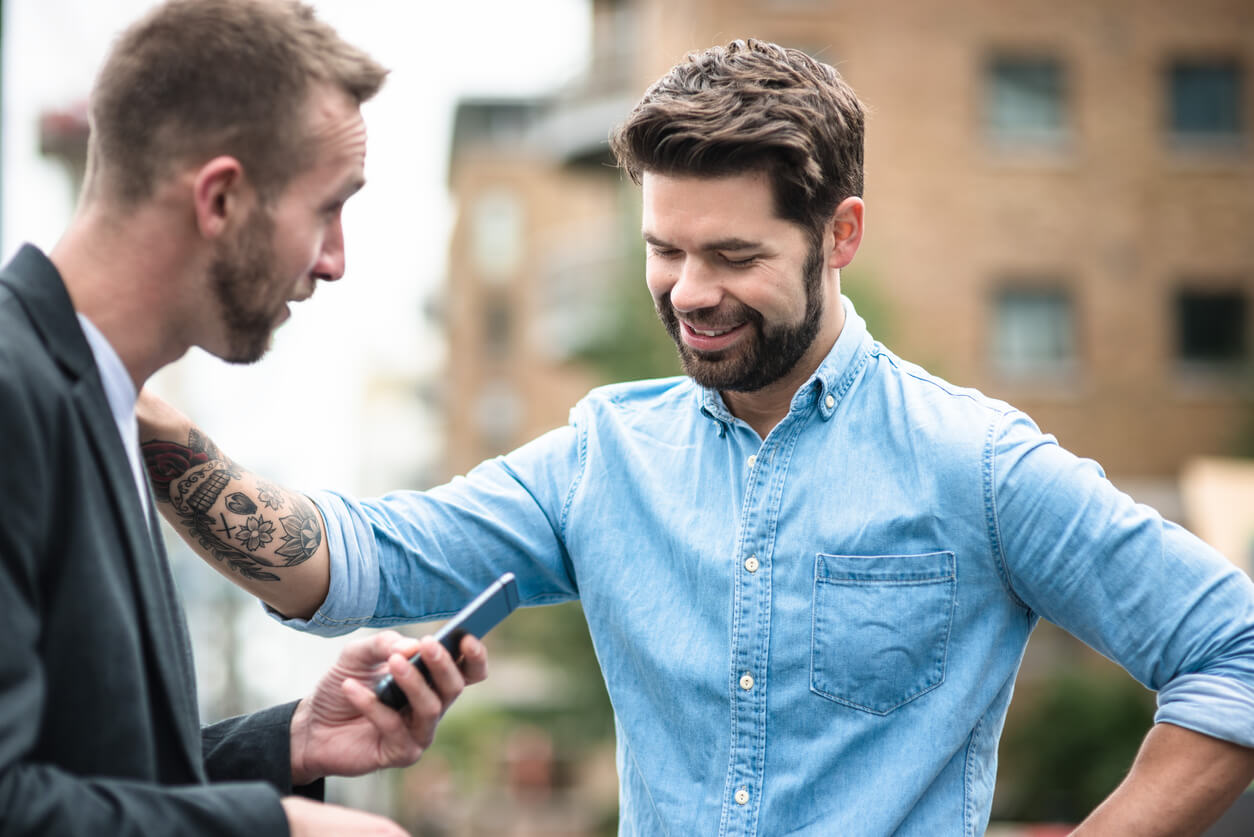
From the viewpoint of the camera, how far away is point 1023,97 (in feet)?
69.7

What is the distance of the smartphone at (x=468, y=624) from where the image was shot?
2186 millimetres

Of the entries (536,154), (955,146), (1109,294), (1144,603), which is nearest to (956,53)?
(955,146)

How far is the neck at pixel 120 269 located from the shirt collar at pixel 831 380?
124 cm

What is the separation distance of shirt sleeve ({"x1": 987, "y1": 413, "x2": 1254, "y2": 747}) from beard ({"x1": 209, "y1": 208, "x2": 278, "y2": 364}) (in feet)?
4.42

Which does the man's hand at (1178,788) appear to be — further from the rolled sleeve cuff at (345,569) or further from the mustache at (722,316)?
the rolled sleeve cuff at (345,569)

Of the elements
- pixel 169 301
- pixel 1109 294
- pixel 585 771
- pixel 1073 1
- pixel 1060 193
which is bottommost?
pixel 585 771

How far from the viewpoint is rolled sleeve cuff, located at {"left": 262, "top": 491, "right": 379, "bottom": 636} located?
263cm

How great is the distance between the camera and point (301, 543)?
257 centimetres

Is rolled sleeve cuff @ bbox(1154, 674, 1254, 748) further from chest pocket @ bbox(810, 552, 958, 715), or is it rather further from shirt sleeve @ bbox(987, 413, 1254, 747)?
chest pocket @ bbox(810, 552, 958, 715)

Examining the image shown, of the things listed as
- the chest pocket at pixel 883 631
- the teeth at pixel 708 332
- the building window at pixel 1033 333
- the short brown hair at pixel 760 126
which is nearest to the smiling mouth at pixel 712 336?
the teeth at pixel 708 332

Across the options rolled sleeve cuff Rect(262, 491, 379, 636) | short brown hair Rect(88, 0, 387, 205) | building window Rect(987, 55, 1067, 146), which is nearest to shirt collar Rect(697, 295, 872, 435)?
rolled sleeve cuff Rect(262, 491, 379, 636)

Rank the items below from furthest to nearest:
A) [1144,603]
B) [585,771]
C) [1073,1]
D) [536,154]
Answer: [536,154], [585,771], [1073,1], [1144,603]

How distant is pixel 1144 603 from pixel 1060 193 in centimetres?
1997

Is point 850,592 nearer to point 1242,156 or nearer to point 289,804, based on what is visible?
point 289,804
